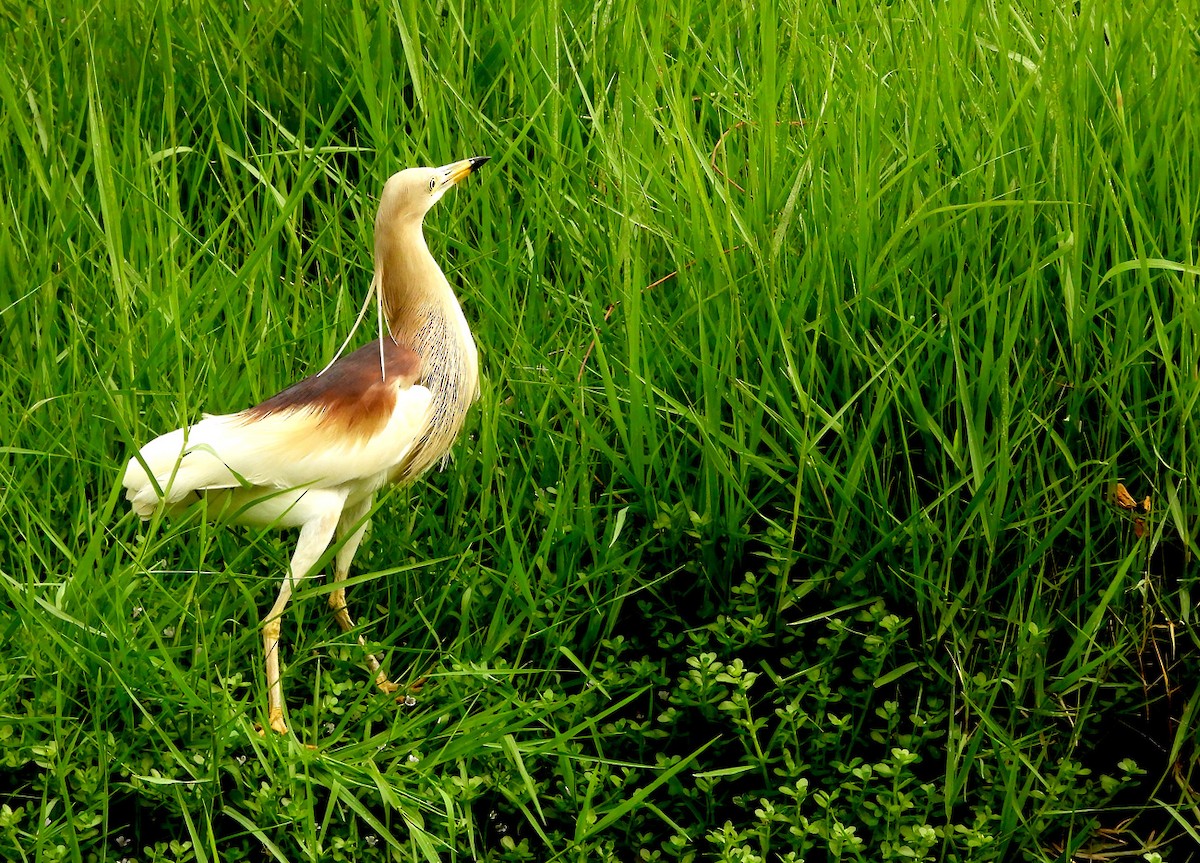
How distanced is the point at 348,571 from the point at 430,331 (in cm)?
46

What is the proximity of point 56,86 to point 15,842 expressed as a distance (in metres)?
1.99

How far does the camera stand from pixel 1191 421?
7.91 feet

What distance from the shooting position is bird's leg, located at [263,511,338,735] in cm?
229

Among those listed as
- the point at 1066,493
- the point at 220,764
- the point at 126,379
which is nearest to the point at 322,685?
the point at 220,764

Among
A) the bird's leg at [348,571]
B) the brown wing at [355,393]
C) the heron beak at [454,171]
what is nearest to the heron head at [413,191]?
the heron beak at [454,171]

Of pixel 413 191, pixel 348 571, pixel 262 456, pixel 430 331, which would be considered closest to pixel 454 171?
pixel 413 191

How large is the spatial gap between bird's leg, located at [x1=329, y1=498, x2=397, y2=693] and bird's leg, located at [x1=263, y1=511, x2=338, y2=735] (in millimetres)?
69

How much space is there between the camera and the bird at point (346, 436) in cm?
229

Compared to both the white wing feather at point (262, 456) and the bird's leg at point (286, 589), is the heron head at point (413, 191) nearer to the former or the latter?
the white wing feather at point (262, 456)

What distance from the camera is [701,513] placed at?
→ 2566 millimetres

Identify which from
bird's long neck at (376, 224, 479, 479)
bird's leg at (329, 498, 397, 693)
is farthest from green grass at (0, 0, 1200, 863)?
bird's long neck at (376, 224, 479, 479)

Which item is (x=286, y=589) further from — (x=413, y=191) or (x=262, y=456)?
(x=413, y=191)

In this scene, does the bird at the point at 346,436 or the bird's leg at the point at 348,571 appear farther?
the bird's leg at the point at 348,571

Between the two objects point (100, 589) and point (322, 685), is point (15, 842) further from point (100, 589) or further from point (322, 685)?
point (322, 685)
